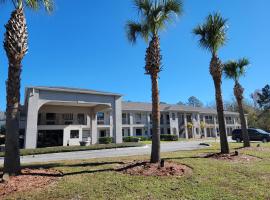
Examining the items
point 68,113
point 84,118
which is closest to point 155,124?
point 68,113

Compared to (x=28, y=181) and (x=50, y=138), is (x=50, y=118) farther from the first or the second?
(x=28, y=181)

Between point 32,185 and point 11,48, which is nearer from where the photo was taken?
point 32,185

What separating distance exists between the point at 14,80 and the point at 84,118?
2660cm

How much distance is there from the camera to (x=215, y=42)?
51.7 feet

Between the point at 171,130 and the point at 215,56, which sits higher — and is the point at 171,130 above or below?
below

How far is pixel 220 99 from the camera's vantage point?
15.6m

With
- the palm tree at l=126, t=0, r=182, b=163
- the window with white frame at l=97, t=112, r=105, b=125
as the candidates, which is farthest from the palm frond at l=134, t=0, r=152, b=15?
the window with white frame at l=97, t=112, r=105, b=125

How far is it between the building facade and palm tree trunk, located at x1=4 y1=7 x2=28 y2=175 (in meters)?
16.3

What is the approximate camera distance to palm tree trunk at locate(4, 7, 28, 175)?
888 cm

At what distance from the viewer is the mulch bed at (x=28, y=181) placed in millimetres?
7420

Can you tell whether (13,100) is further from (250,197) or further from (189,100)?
(189,100)

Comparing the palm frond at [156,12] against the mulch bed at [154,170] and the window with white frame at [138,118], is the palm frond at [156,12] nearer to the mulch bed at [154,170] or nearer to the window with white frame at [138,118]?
the mulch bed at [154,170]

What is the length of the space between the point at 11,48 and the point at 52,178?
520 centimetres

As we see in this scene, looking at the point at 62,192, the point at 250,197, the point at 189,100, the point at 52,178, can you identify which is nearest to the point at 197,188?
the point at 250,197
